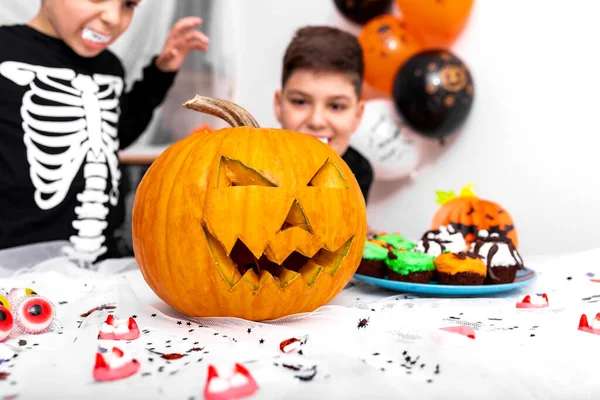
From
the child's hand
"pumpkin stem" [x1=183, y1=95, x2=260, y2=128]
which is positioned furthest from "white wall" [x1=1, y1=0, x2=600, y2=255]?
"pumpkin stem" [x1=183, y1=95, x2=260, y2=128]

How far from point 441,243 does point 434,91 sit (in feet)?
3.63

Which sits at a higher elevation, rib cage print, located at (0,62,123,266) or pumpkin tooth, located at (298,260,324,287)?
rib cage print, located at (0,62,123,266)

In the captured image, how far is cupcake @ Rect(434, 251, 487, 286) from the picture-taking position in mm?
954

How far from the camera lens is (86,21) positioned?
1325mm

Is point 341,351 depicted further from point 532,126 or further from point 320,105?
point 532,126

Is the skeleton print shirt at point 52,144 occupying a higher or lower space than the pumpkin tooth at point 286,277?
higher

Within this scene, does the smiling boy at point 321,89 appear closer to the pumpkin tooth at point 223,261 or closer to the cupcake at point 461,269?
the cupcake at point 461,269

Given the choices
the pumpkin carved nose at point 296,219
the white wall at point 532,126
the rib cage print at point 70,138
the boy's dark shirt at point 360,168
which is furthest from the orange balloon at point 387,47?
the pumpkin carved nose at point 296,219

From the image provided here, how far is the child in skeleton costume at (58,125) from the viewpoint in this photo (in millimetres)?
1358

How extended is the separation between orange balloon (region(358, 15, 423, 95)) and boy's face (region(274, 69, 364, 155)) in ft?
2.03

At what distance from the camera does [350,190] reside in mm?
828

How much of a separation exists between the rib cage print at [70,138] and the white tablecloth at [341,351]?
1.68 ft

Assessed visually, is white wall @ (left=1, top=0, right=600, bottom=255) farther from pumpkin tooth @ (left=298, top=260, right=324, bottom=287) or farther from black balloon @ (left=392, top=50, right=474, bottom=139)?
pumpkin tooth @ (left=298, top=260, right=324, bottom=287)

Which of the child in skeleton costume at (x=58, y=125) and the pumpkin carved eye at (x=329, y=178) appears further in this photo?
the child in skeleton costume at (x=58, y=125)
